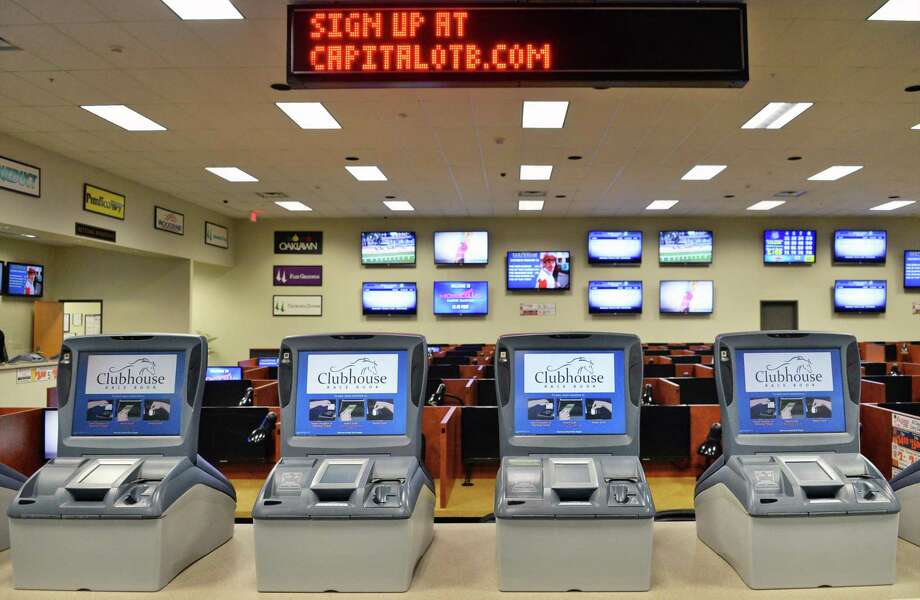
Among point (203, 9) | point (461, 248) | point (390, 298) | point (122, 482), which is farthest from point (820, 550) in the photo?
point (390, 298)

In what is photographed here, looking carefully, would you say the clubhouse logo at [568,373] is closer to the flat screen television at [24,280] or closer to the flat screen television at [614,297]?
the flat screen television at [614,297]

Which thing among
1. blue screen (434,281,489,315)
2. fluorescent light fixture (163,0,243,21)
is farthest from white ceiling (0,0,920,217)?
blue screen (434,281,489,315)

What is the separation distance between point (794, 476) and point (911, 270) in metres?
13.2

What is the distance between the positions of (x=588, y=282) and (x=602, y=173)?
13.1ft

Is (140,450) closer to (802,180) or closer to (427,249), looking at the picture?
(802,180)

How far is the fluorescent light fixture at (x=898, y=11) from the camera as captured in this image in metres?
3.67

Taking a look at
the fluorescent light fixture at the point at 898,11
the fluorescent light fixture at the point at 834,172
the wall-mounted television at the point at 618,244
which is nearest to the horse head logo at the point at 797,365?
the fluorescent light fixture at the point at 898,11

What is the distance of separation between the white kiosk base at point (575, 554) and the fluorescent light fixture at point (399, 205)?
30.4 feet

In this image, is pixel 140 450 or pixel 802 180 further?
pixel 802 180

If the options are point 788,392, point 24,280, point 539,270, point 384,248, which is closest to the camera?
point 788,392

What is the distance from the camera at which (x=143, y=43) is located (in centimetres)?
428

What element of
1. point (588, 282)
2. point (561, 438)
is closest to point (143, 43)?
point (561, 438)

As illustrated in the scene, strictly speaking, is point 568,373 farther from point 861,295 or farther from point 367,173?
point 861,295

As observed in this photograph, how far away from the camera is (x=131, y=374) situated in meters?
1.67
